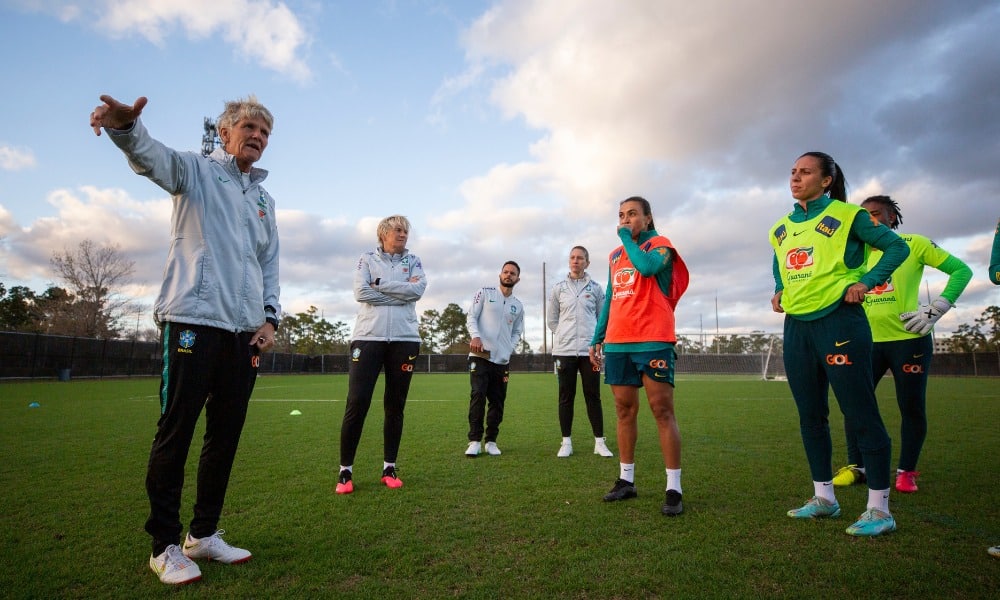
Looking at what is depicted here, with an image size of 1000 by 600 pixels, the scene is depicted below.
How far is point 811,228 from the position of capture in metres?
3.27

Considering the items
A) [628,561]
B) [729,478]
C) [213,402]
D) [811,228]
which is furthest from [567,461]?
[213,402]

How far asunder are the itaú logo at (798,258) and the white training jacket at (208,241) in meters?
3.12

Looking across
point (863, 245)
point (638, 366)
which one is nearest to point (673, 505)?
point (638, 366)

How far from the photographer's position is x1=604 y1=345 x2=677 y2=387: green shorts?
349cm

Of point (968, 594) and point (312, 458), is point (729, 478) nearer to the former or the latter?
point (968, 594)

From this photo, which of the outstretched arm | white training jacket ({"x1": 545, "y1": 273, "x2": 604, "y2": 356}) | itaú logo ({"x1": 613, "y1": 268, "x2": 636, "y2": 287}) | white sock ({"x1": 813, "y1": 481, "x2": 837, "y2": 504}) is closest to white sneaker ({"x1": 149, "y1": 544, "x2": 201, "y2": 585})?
the outstretched arm

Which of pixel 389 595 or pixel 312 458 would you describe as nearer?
pixel 389 595

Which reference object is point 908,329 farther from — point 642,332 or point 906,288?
point 642,332

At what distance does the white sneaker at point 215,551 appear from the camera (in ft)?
8.29

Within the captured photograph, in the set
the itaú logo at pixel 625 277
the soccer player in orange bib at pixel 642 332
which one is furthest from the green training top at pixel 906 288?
the itaú logo at pixel 625 277

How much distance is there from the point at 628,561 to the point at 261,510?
2.27 metres

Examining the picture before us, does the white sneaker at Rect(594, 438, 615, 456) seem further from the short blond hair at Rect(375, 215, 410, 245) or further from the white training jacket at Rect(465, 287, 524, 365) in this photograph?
the short blond hair at Rect(375, 215, 410, 245)

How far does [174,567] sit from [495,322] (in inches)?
168

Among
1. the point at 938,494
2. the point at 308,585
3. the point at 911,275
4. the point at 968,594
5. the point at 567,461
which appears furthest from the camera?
the point at 567,461
